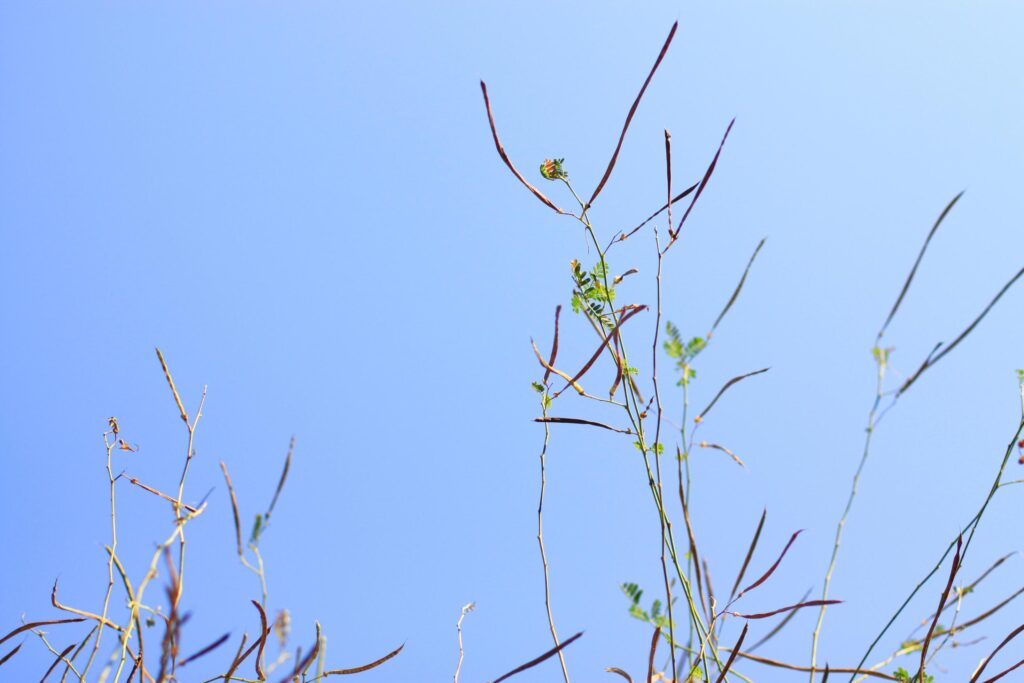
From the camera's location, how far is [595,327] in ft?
3.71

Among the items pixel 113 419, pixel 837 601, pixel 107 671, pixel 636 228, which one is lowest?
pixel 107 671

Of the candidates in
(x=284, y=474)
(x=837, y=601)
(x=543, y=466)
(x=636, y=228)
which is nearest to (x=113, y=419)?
(x=284, y=474)

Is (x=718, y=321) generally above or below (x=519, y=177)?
below

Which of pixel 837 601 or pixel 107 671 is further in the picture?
pixel 837 601

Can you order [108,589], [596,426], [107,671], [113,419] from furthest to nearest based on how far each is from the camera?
[113,419] → [596,426] → [108,589] → [107,671]

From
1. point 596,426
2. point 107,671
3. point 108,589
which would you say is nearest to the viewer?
point 107,671

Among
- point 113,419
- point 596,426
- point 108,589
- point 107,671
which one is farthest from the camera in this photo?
point 113,419

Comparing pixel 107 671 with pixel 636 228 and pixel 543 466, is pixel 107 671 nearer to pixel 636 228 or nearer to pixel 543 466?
pixel 543 466

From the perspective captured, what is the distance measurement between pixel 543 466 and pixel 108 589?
0.55 m

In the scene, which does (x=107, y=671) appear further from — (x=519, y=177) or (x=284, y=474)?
(x=519, y=177)

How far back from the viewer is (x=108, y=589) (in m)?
0.91

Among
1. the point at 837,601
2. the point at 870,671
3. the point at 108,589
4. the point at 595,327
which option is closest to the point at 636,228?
the point at 595,327

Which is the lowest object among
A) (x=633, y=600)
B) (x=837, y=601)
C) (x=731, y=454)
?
(x=837, y=601)

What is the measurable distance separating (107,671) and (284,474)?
9.4 inches
